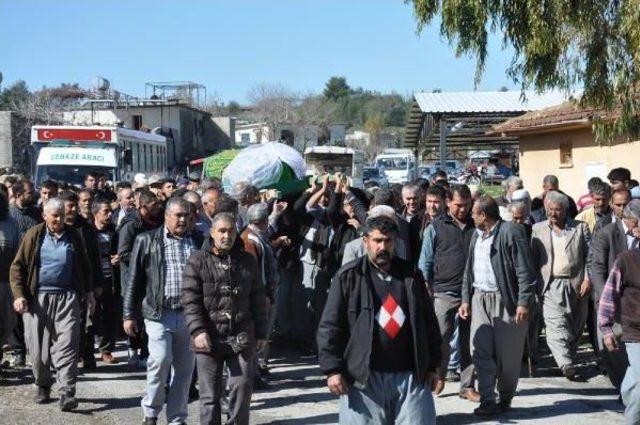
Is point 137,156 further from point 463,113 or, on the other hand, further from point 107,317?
point 107,317

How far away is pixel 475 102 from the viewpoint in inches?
1056

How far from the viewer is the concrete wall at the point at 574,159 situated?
18.6 metres

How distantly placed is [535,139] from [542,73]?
13.6 metres

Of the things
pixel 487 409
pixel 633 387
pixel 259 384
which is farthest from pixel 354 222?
pixel 633 387

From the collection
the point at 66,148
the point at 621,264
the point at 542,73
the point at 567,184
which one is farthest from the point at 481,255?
the point at 66,148

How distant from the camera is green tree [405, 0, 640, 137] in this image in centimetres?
1000

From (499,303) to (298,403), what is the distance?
2151 mm

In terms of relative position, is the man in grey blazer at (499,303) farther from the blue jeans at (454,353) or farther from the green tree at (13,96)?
the green tree at (13,96)

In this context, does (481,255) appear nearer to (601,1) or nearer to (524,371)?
(524,371)

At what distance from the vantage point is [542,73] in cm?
1036

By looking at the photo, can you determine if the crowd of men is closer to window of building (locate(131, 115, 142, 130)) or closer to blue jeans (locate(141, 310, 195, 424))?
blue jeans (locate(141, 310, 195, 424))

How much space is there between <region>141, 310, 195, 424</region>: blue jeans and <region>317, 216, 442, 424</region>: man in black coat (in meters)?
2.28

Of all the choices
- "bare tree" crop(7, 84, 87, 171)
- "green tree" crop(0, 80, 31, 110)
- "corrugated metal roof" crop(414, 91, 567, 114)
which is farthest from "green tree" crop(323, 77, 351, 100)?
"corrugated metal roof" crop(414, 91, 567, 114)

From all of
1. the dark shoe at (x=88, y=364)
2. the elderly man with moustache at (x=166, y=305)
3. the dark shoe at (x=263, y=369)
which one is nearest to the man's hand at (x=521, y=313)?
the elderly man with moustache at (x=166, y=305)
